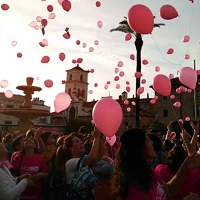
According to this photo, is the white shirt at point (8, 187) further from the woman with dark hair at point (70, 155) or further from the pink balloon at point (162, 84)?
the pink balloon at point (162, 84)

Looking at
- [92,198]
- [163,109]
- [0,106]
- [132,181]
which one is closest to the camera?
[132,181]

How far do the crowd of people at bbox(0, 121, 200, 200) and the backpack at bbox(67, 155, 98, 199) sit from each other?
0.03 meters

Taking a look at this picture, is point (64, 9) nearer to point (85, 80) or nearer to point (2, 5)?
point (2, 5)

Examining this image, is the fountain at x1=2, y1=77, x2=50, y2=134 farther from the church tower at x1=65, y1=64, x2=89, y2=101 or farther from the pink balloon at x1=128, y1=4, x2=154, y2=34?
the church tower at x1=65, y1=64, x2=89, y2=101

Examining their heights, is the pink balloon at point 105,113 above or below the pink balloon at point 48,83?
below

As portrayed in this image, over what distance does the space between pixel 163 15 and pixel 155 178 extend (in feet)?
17.2

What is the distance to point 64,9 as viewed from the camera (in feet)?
22.7

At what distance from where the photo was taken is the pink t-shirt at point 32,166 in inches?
179

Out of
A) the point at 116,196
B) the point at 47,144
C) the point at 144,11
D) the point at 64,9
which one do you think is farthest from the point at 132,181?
the point at 64,9

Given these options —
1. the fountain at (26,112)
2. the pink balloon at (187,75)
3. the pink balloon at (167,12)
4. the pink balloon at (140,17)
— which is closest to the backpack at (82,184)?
the pink balloon at (140,17)

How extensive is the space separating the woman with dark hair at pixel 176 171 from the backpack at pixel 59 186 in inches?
49.4

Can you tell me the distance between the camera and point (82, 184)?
11.3 ft

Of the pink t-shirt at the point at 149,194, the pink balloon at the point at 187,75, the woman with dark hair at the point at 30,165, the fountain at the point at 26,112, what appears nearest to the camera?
the pink t-shirt at the point at 149,194

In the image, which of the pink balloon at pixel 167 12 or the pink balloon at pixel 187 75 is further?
the pink balloon at pixel 187 75
